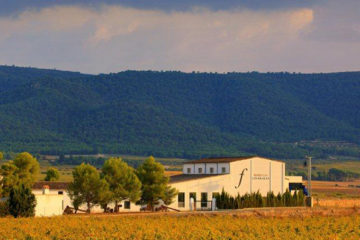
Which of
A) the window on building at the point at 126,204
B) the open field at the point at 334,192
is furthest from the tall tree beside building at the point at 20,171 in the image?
the open field at the point at 334,192

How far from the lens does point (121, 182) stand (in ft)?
253

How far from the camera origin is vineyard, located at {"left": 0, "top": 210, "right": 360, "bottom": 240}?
4422cm

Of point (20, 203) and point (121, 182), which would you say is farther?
point (121, 182)

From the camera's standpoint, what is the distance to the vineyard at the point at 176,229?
145 feet

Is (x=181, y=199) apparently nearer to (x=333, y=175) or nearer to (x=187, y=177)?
(x=187, y=177)

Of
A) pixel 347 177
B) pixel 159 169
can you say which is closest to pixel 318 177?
pixel 347 177

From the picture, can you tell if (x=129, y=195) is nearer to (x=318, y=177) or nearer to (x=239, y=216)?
(x=239, y=216)

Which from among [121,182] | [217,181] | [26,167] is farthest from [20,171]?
[217,181]

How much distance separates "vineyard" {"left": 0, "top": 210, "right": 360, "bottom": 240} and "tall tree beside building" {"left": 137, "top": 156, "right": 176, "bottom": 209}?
1993 centimetres

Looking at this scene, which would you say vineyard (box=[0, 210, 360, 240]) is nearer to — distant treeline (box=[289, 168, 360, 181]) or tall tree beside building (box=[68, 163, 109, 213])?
tall tree beside building (box=[68, 163, 109, 213])

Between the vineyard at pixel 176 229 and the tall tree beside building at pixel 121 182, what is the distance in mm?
15976

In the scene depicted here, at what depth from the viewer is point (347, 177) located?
193750 mm

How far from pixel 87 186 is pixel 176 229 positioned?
2680 centimetres

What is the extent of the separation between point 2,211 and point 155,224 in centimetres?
1483
